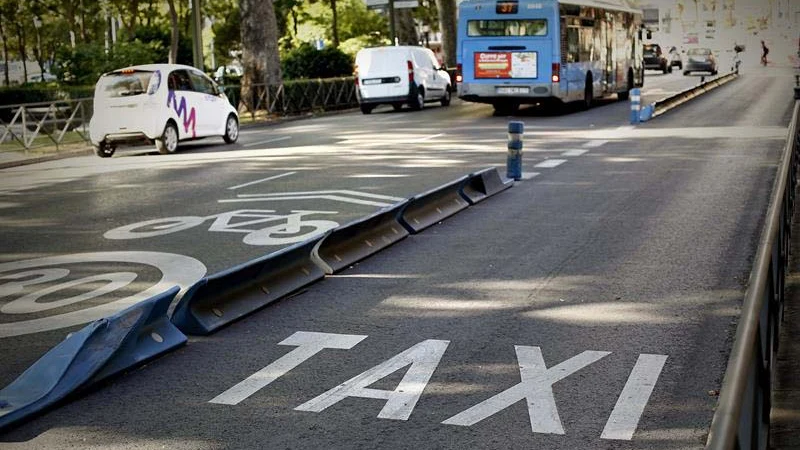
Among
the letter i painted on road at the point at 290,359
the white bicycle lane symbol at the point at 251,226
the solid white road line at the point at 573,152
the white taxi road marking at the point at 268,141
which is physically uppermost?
the white taxi road marking at the point at 268,141

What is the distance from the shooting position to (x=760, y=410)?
3787 millimetres

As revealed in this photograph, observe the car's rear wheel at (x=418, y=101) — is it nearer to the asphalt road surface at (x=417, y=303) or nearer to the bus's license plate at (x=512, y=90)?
the bus's license plate at (x=512, y=90)

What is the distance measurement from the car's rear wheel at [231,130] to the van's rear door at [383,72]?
34.1 feet

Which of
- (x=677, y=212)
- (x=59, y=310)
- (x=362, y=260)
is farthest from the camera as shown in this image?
(x=677, y=212)

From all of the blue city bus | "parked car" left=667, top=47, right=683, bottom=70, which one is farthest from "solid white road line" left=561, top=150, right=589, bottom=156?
"parked car" left=667, top=47, right=683, bottom=70

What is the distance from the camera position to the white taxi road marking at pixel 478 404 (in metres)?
5.61

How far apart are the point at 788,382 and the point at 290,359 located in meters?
2.80

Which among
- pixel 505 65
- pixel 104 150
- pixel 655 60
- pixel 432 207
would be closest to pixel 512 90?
pixel 505 65

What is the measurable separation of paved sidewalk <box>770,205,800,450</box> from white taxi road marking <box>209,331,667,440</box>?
2.07ft

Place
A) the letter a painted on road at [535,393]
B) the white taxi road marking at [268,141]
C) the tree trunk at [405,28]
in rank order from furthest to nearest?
the tree trunk at [405,28] → the white taxi road marking at [268,141] → the letter a painted on road at [535,393]

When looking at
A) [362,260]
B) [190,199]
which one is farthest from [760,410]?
[190,199]

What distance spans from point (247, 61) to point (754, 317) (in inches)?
1265

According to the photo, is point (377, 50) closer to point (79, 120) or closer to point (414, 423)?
point (79, 120)

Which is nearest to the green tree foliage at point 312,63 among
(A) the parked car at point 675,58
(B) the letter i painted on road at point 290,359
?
(B) the letter i painted on road at point 290,359
